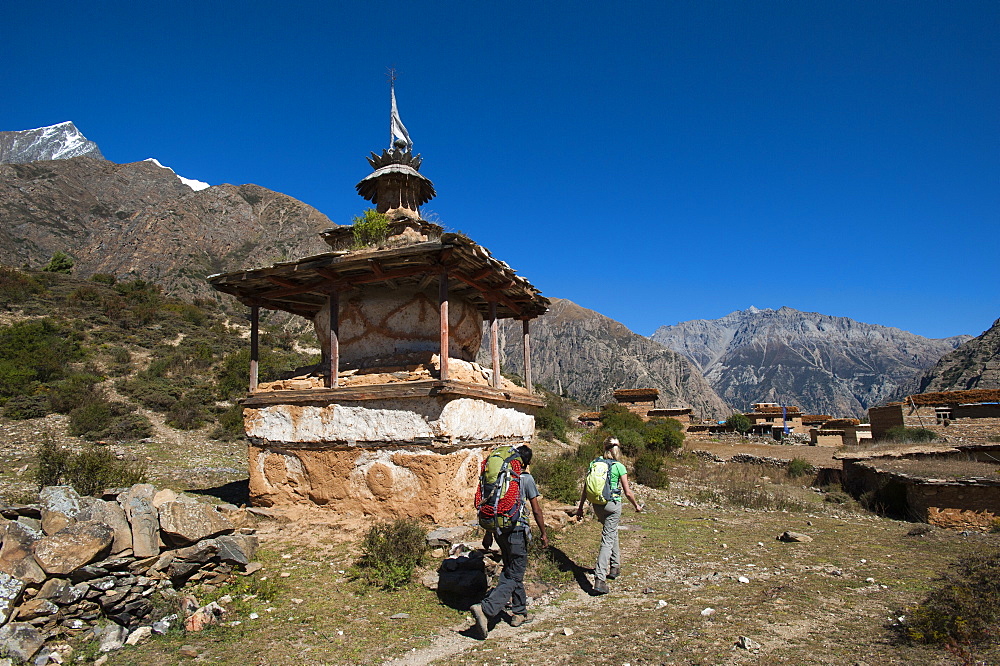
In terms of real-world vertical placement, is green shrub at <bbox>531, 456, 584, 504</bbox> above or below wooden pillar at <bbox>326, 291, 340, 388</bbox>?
below

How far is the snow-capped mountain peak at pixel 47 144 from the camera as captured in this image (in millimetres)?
140125

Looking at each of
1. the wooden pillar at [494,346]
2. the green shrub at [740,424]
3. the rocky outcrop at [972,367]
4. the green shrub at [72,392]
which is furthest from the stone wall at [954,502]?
the rocky outcrop at [972,367]

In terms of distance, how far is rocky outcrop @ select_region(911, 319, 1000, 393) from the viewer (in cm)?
6045

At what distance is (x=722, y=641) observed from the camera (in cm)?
441

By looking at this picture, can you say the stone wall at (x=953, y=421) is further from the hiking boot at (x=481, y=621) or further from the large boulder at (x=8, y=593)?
the large boulder at (x=8, y=593)

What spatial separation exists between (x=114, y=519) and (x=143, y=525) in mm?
264

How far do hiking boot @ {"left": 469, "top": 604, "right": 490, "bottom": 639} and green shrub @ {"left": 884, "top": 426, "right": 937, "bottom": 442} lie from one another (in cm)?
2637

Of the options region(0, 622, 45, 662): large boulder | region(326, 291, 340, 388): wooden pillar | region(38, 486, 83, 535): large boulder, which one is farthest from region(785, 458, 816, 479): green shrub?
region(0, 622, 45, 662): large boulder

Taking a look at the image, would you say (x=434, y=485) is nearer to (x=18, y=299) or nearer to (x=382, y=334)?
(x=382, y=334)

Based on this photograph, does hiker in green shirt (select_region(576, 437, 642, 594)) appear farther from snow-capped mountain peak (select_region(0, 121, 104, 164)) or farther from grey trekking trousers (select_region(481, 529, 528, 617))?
snow-capped mountain peak (select_region(0, 121, 104, 164))

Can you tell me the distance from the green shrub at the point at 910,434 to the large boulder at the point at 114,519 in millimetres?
28704

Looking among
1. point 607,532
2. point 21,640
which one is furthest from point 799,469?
point 21,640

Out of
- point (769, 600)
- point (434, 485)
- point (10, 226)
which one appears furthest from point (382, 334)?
point (10, 226)

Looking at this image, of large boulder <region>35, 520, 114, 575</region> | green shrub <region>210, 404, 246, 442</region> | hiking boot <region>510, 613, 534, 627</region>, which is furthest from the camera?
green shrub <region>210, 404, 246, 442</region>
